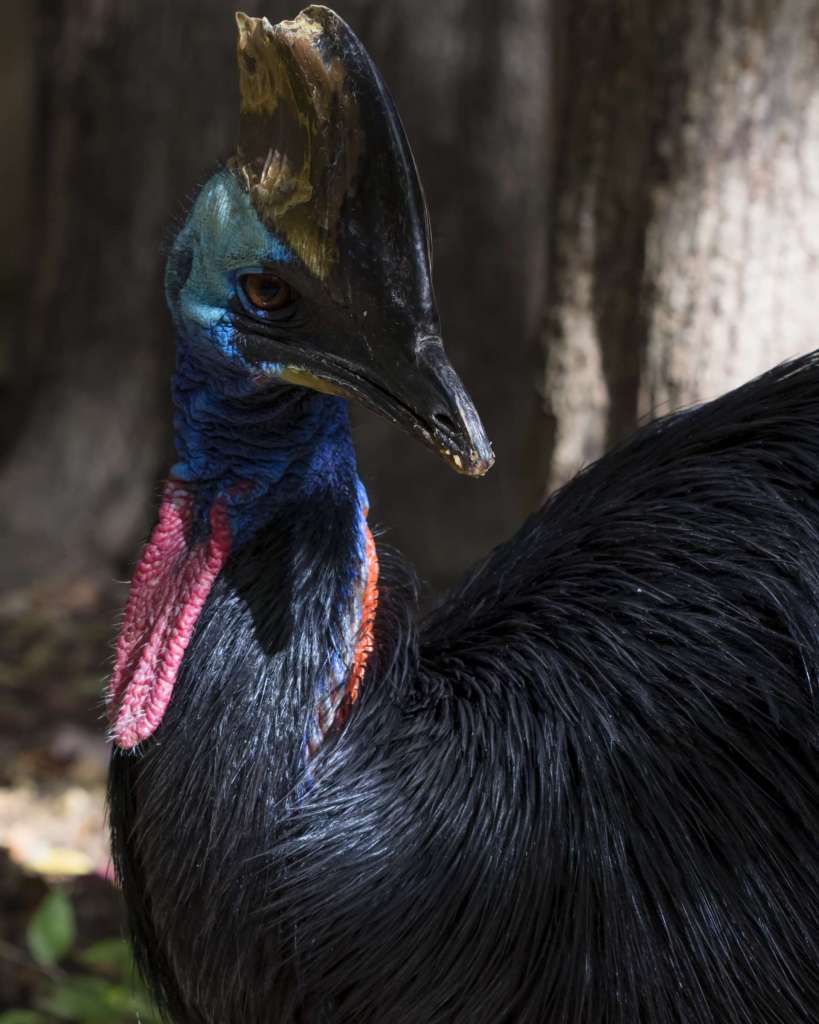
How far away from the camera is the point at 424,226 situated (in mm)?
1723

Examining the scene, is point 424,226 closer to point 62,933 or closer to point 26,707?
point 62,933

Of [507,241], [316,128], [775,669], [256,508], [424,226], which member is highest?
[507,241]

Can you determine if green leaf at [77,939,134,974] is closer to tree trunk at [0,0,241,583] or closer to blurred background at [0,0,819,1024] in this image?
blurred background at [0,0,819,1024]

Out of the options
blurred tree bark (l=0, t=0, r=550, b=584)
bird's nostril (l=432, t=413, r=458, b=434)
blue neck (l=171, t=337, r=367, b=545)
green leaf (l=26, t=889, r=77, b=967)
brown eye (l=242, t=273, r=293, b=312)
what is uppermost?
blurred tree bark (l=0, t=0, r=550, b=584)

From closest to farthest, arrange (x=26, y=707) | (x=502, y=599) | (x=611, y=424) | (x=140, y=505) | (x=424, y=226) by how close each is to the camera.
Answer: (x=424, y=226), (x=502, y=599), (x=611, y=424), (x=26, y=707), (x=140, y=505)

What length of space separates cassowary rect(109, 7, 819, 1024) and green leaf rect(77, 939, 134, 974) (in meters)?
1.02

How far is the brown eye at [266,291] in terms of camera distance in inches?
70.2

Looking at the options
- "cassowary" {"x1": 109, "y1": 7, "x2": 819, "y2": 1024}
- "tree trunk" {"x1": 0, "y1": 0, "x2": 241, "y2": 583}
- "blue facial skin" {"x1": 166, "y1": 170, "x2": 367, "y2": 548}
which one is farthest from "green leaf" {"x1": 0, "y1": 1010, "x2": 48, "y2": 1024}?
"tree trunk" {"x1": 0, "y1": 0, "x2": 241, "y2": 583}

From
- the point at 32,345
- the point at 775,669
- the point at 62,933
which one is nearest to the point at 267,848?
the point at 775,669

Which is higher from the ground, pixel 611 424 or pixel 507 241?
pixel 507 241

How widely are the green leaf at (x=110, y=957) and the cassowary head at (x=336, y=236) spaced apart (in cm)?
156

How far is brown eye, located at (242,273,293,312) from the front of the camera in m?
1.78

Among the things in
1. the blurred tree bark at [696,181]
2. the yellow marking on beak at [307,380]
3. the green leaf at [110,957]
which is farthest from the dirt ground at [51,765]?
the blurred tree bark at [696,181]

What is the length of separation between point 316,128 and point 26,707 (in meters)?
2.95
